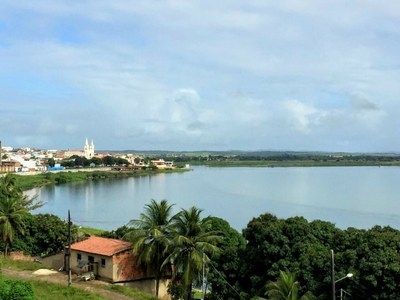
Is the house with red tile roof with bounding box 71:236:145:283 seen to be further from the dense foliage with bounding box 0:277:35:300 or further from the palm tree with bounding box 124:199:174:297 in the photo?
the dense foliage with bounding box 0:277:35:300

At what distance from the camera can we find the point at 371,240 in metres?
16.9

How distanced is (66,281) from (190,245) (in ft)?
16.8

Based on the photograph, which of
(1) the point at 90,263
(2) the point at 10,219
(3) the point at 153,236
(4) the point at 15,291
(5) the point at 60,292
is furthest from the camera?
(2) the point at 10,219

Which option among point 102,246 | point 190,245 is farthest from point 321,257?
point 102,246

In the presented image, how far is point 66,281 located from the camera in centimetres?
2034

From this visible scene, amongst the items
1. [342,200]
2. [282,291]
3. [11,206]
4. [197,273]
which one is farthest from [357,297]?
[342,200]

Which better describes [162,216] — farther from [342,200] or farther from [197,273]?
[342,200]

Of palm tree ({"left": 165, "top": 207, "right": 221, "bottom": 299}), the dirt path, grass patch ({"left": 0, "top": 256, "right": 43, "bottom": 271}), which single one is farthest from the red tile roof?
palm tree ({"left": 165, "top": 207, "right": 221, "bottom": 299})

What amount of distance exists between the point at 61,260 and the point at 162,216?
18.0 ft

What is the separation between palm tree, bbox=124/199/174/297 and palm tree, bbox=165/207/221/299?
Result: 544mm

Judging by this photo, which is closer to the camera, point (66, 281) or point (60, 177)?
point (66, 281)

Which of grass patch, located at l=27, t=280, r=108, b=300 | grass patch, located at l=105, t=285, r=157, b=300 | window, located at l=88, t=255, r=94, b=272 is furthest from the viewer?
window, located at l=88, t=255, r=94, b=272

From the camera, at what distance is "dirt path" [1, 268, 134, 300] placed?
18.5m

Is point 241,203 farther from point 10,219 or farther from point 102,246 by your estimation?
point 102,246
